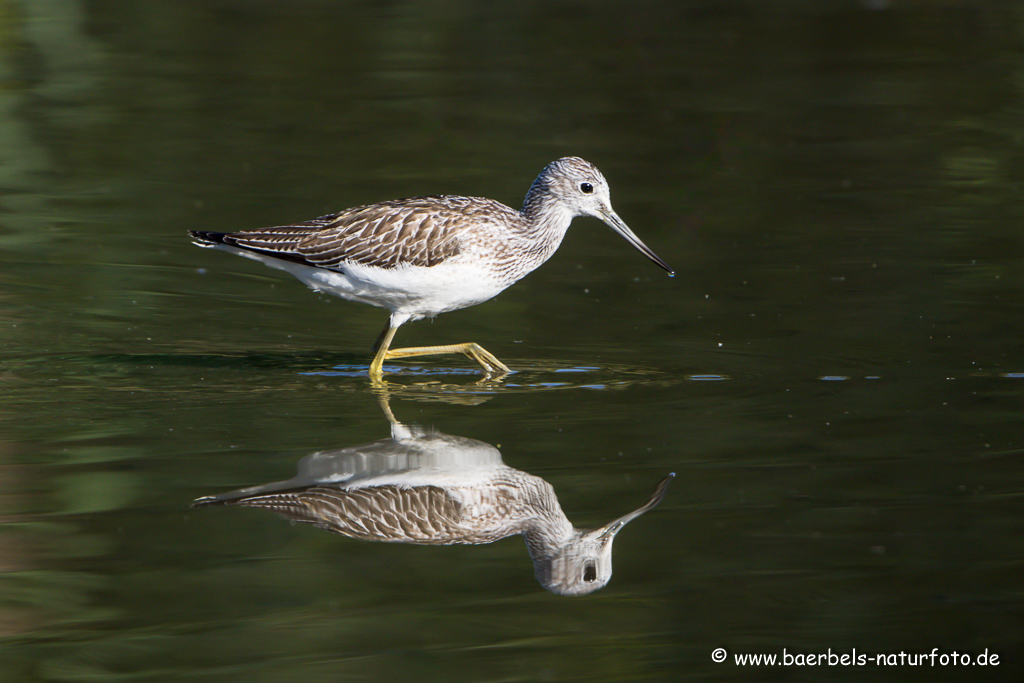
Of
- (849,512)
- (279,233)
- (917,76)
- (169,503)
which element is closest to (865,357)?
(849,512)

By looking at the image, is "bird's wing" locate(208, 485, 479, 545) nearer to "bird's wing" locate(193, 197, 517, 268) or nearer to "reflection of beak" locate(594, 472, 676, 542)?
"reflection of beak" locate(594, 472, 676, 542)

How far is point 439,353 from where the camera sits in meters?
10.2

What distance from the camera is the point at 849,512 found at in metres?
6.76

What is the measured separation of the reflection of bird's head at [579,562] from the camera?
19.9ft

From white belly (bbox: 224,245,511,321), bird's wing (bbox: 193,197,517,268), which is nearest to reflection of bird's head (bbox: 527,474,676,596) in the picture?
white belly (bbox: 224,245,511,321)

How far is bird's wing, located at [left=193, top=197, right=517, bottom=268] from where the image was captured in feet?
32.0

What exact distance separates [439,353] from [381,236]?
3.10ft

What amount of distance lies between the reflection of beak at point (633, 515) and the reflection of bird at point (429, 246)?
2585 millimetres

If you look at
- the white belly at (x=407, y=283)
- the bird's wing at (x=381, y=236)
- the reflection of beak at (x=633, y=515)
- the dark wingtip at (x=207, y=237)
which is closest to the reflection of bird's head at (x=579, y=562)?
the reflection of beak at (x=633, y=515)

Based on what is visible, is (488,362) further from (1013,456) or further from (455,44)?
(455,44)

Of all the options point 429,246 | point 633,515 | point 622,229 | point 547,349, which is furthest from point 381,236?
point 633,515

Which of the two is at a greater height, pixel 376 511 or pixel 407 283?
pixel 407 283

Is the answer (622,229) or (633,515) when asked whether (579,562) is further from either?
(622,229)

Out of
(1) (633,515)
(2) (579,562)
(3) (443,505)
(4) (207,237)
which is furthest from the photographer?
(4) (207,237)
